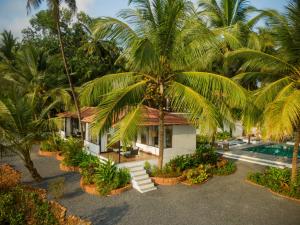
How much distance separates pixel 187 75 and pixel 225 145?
1168 cm

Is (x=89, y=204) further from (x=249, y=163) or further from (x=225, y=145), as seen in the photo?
(x=225, y=145)

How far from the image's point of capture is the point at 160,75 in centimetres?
1135

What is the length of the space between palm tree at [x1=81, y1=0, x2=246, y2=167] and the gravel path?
2845 mm

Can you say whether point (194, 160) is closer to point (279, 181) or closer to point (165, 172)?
point (165, 172)

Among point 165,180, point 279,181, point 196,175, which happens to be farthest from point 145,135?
point 279,181

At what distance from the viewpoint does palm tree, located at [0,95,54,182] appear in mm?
11070

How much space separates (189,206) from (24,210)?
19.9 feet

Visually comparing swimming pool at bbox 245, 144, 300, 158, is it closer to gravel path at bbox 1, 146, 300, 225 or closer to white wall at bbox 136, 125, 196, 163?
white wall at bbox 136, 125, 196, 163

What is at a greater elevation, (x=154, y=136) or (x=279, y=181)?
(x=154, y=136)

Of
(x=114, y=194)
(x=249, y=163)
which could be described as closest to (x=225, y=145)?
(x=249, y=163)

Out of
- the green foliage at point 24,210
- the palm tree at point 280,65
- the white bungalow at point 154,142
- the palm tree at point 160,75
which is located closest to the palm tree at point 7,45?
the white bungalow at point 154,142

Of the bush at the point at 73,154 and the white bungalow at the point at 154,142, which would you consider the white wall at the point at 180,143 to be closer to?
the white bungalow at the point at 154,142

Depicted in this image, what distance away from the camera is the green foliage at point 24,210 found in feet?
25.8

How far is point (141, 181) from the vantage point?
11867mm
